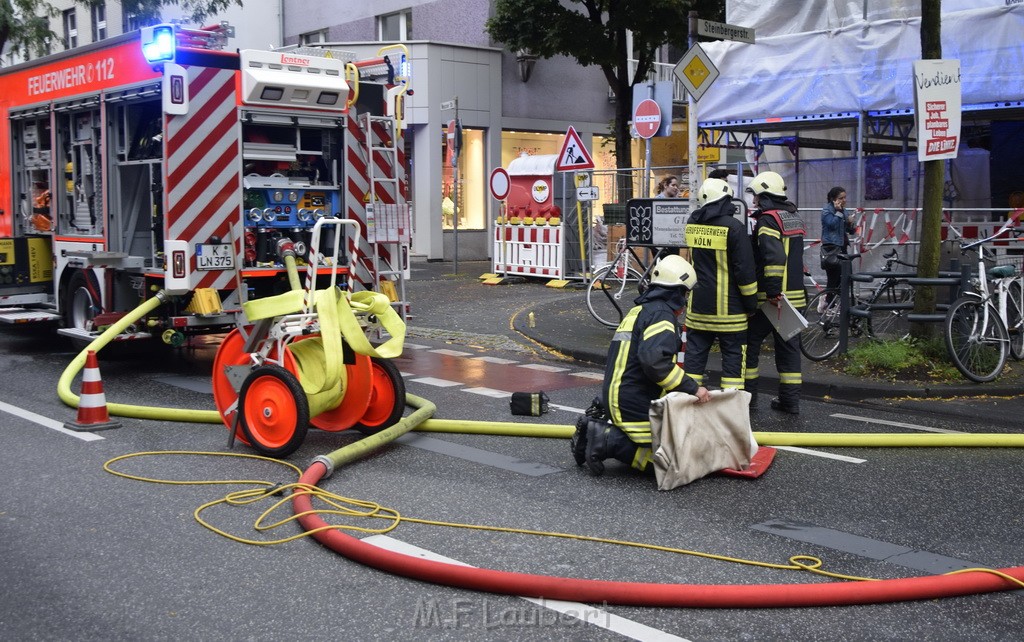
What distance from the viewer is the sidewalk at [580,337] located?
9422 millimetres

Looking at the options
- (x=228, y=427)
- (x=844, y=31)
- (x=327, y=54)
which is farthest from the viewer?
(x=844, y=31)

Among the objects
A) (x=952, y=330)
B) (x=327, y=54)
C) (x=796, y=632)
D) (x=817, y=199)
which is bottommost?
(x=796, y=632)

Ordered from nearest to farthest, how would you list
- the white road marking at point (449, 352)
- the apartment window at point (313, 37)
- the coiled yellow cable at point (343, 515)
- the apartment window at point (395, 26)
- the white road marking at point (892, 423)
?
the coiled yellow cable at point (343, 515), the white road marking at point (892, 423), the white road marking at point (449, 352), the apartment window at point (395, 26), the apartment window at point (313, 37)

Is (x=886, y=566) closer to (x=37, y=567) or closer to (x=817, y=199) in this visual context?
(x=37, y=567)

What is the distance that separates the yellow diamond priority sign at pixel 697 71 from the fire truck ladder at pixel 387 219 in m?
3.16

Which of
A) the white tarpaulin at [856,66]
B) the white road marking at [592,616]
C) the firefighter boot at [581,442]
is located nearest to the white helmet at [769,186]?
the firefighter boot at [581,442]

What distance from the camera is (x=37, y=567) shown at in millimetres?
4938

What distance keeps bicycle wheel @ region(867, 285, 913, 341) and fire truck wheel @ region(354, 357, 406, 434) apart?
5738mm

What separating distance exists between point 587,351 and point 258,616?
25.3 feet

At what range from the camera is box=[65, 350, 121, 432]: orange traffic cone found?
7.91m

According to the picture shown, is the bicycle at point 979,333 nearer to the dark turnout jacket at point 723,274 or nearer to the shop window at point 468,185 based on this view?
the dark turnout jacket at point 723,274

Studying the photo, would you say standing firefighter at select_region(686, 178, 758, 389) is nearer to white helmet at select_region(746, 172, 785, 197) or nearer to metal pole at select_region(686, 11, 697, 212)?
white helmet at select_region(746, 172, 785, 197)

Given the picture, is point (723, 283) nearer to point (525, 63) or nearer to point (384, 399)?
point (384, 399)

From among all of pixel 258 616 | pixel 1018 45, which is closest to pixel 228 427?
pixel 258 616
